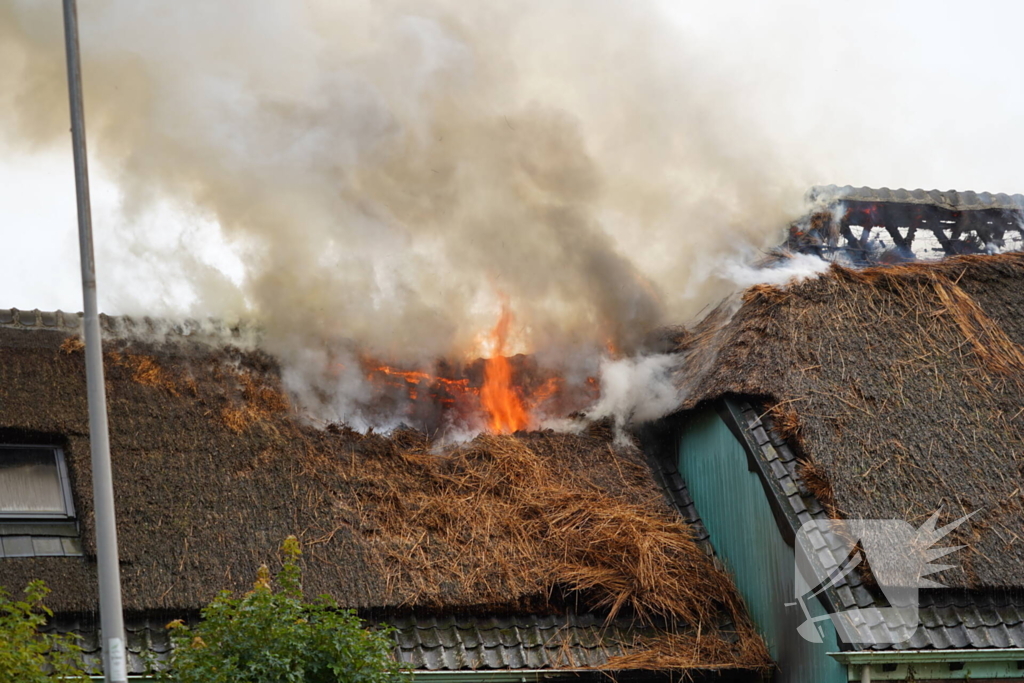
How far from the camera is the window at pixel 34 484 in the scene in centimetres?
989

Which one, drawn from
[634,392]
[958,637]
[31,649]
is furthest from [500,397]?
[31,649]

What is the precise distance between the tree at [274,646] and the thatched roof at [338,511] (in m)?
1.58

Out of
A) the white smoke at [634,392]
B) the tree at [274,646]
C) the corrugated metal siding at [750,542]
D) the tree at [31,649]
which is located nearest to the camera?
the tree at [31,649]

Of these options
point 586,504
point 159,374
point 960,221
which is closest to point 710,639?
point 586,504

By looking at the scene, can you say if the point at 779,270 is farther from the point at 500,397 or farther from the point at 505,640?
the point at 505,640

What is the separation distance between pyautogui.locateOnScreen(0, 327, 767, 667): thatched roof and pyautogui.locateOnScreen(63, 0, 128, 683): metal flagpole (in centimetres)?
239

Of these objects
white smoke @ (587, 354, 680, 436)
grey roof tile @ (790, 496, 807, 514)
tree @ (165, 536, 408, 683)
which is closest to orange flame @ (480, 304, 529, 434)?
white smoke @ (587, 354, 680, 436)

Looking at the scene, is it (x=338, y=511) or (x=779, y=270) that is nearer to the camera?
(x=338, y=511)

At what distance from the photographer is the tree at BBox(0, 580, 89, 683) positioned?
7.33 metres

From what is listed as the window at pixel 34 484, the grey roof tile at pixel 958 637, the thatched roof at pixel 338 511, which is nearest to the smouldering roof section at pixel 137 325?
the thatched roof at pixel 338 511

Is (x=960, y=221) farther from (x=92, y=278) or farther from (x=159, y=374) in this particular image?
(x=92, y=278)

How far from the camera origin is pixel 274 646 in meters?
7.69

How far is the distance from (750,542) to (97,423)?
6.78 m

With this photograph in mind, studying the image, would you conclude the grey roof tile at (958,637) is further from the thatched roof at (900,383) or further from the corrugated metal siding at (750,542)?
the corrugated metal siding at (750,542)
